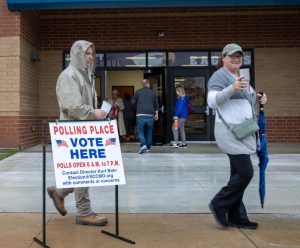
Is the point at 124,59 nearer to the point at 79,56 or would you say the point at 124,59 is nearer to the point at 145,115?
the point at 145,115

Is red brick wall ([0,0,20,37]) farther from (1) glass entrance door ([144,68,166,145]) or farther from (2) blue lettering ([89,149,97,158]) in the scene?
(2) blue lettering ([89,149,97,158])

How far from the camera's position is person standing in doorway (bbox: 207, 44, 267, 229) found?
4715 millimetres

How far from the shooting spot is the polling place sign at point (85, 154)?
14.6 feet

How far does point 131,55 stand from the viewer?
14.6 meters

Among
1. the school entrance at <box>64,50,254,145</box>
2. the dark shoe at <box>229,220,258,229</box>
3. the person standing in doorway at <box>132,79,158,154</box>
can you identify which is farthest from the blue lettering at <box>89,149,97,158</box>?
the school entrance at <box>64,50,254,145</box>

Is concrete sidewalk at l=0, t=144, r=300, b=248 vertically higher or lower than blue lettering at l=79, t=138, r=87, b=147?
lower

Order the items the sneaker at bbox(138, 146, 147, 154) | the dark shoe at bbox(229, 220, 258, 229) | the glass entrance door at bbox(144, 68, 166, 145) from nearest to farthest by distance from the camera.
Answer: the dark shoe at bbox(229, 220, 258, 229), the sneaker at bbox(138, 146, 147, 154), the glass entrance door at bbox(144, 68, 166, 145)

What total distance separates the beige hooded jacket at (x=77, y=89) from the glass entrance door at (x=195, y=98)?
961 cm

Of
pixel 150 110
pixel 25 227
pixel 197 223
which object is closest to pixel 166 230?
pixel 197 223

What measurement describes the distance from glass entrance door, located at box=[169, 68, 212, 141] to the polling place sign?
1000 cm

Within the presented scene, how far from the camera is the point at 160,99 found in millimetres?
14453

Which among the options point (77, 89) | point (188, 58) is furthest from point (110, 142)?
point (188, 58)

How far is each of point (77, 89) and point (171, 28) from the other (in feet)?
33.0

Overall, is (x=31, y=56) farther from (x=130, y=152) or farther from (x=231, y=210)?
(x=231, y=210)
